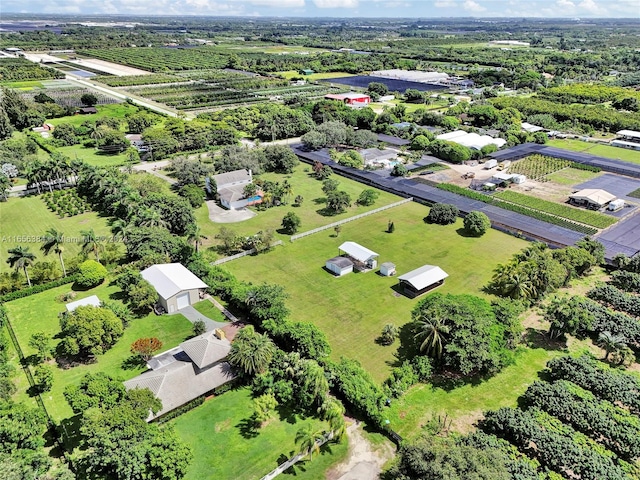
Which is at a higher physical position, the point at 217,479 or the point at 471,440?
the point at 471,440

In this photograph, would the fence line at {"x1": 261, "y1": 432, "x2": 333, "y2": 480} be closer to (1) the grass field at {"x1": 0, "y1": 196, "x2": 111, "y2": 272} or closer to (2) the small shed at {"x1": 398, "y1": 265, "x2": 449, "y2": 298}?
(2) the small shed at {"x1": 398, "y1": 265, "x2": 449, "y2": 298}

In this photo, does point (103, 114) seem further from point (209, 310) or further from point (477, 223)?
point (477, 223)

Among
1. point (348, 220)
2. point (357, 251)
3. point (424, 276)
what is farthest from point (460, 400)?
point (348, 220)

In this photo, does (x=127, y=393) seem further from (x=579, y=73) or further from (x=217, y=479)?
(x=579, y=73)

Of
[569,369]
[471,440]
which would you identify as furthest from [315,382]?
[569,369]

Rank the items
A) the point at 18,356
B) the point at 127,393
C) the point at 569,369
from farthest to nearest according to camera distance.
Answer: the point at 18,356
the point at 569,369
the point at 127,393

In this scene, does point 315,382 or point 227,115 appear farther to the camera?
point 227,115

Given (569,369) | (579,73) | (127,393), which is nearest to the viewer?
(127,393)
